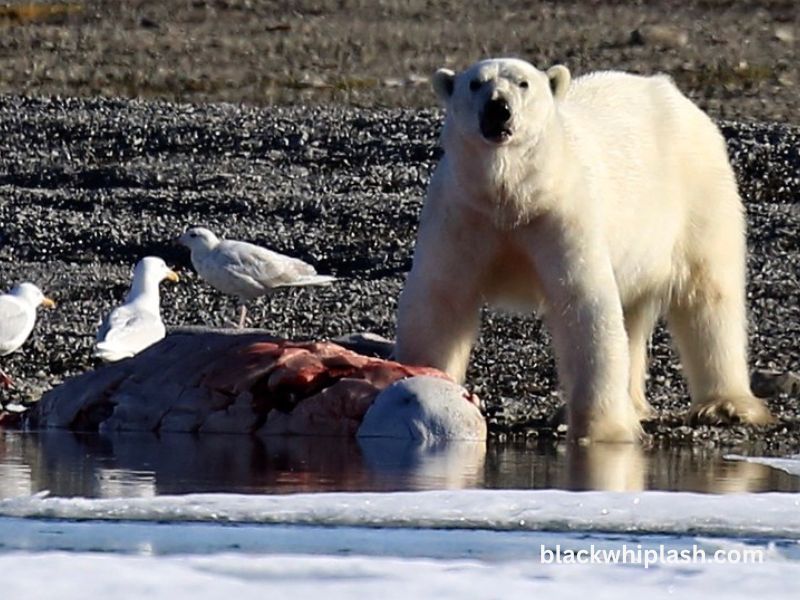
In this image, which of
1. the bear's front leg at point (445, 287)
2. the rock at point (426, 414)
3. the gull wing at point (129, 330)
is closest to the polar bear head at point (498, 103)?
the bear's front leg at point (445, 287)

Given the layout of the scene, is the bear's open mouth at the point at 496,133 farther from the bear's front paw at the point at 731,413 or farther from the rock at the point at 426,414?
the bear's front paw at the point at 731,413

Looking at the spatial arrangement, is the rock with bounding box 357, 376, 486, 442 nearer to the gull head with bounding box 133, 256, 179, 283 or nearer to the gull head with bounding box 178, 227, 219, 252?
the gull head with bounding box 133, 256, 179, 283

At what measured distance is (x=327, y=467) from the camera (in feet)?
24.7

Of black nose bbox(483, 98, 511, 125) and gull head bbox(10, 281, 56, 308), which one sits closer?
black nose bbox(483, 98, 511, 125)

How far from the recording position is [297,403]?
29.0 ft

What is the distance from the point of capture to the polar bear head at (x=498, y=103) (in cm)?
811

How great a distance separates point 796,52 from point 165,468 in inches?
663

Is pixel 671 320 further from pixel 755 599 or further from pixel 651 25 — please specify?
pixel 651 25

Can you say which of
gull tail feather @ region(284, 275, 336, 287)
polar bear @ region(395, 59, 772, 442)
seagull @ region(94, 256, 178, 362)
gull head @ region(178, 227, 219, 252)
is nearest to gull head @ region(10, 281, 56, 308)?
seagull @ region(94, 256, 178, 362)

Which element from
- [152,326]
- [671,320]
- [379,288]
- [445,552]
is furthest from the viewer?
[379,288]

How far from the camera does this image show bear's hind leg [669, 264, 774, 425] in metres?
9.44

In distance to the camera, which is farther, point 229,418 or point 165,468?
point 229,418

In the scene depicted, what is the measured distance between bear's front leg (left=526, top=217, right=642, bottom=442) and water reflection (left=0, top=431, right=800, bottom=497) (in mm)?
135

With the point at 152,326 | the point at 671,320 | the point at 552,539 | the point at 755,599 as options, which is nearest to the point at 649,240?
the point at 671,320
